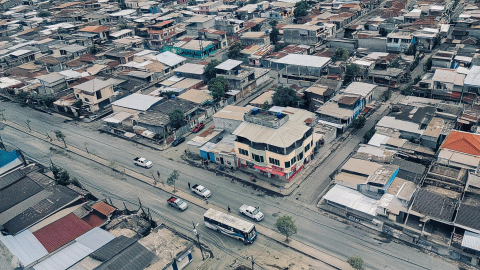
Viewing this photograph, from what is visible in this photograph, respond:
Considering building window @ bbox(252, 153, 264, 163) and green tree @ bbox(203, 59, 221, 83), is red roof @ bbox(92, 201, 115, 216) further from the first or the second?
green tree @ bbox(203, 59, 221, 83)

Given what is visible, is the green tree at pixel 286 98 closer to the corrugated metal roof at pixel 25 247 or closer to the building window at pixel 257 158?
the building window at pixel 257 158

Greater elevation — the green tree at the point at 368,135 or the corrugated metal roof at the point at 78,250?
the green tree at the point at 368,135

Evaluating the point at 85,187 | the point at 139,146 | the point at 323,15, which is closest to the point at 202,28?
the point at 323,15

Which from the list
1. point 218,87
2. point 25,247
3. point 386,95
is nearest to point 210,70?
point 218,87

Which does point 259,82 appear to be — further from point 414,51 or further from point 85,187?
point 85,187

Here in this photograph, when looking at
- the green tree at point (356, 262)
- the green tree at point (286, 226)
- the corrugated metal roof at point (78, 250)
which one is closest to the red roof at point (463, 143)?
the green tree at point (356, 262)

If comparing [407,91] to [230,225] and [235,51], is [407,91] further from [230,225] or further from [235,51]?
[230,225]
